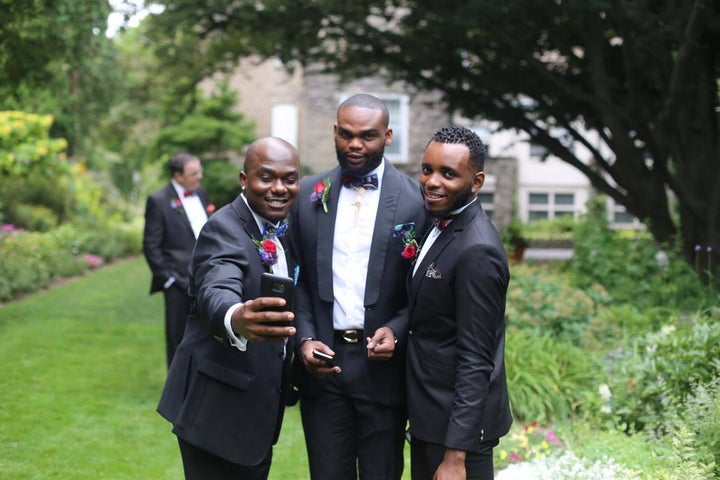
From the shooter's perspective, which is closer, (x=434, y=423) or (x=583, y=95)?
(x=434, y=423)

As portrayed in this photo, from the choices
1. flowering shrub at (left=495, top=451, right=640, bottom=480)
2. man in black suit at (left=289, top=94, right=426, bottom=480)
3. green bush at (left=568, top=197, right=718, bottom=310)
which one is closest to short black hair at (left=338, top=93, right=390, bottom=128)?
man in black suit at (left=289, top=94, right=426, bottom=480)

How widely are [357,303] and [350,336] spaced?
15cm

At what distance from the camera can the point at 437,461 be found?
3.55 metres

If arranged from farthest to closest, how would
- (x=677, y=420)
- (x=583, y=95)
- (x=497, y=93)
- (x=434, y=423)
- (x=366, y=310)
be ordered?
(x=497, y=93) < (x=583, y=95) < (x=677, y=420) < (x=366, y=310) < (x=434, y=423)

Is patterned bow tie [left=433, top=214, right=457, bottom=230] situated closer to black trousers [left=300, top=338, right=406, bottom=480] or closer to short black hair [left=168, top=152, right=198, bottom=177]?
black trousers [left=300, top=338, right=406, bottom=480]

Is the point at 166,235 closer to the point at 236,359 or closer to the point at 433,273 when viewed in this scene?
the point at 236,359

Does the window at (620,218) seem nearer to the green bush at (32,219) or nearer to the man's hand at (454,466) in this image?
the green bush at (32,219)

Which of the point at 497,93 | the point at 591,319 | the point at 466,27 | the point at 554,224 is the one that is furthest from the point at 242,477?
the point at 554,224

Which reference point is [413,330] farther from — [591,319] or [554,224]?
[554,224]

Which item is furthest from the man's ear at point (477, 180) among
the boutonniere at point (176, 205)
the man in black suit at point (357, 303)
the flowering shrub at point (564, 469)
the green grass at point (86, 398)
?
the boutonniere at point (176, 205)

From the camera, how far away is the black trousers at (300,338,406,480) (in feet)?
12.8

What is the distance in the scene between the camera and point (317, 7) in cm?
1170

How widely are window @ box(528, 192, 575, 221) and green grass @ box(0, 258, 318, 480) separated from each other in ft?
64.2

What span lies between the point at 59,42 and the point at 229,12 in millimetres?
4599
